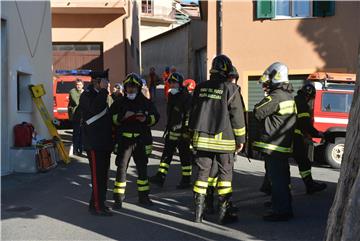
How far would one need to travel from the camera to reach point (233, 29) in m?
16.1

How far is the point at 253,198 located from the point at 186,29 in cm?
2374

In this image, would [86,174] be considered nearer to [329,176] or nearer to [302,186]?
[302,186]

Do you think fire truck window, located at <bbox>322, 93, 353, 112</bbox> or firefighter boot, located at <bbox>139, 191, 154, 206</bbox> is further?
fire truck window, located at <bbox>322, 93, 353, 112</bbox>

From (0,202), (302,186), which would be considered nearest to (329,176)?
(302,186)

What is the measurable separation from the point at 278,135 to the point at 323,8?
1049 centimetres

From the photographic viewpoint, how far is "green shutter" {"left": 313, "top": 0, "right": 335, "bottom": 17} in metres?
15.4

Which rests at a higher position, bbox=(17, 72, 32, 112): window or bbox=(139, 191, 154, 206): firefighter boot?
bbox=(17, 72, 32, 112): window

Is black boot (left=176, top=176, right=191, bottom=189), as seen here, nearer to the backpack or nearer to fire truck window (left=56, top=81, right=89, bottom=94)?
the backpack

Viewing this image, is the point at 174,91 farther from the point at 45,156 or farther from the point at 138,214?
the point at 45,156

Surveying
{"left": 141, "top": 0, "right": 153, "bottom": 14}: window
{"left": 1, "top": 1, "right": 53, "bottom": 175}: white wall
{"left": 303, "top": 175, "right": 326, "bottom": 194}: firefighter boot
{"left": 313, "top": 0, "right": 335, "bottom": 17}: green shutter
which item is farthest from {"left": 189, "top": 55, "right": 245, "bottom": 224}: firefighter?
{"left": 141, "top": 0, "right": 153, "bottom": 14}: window

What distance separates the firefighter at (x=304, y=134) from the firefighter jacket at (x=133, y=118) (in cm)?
229

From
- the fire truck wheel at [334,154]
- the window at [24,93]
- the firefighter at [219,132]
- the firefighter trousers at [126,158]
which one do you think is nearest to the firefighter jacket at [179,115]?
the firefighter trousers at [126,158]

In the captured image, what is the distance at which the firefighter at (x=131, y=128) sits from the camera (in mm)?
6809

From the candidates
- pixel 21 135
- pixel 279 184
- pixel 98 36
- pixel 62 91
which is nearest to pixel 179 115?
pixel 279 184
